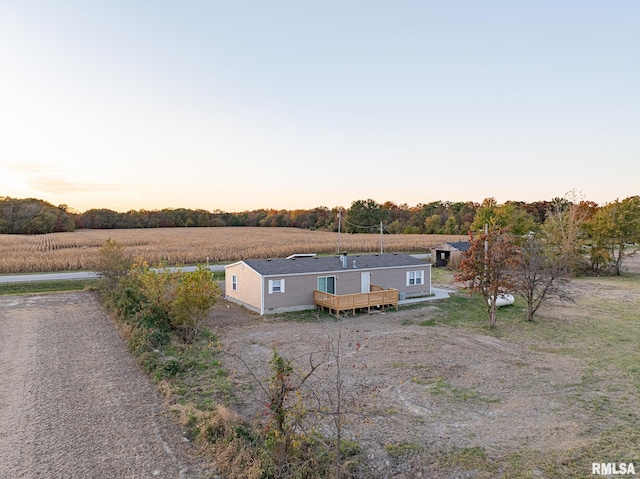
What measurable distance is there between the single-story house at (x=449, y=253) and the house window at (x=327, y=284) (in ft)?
56.0

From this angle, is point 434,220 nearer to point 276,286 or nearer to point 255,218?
point 255,218

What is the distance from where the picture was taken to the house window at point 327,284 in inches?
811

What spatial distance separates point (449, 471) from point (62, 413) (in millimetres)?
8026

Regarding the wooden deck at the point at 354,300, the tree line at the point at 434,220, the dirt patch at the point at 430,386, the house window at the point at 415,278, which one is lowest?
the dirt patch at the point at 430,386

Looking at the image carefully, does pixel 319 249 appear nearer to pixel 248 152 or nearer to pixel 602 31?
pixel 248 152

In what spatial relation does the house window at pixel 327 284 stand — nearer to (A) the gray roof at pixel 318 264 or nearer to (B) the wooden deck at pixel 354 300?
(A) the gray roof at pixel 318 264

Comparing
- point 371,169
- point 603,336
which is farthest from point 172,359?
point 371,169

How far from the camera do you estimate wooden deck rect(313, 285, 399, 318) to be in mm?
19130

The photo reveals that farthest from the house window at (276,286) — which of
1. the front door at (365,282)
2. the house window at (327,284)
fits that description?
the front door at (365,282)

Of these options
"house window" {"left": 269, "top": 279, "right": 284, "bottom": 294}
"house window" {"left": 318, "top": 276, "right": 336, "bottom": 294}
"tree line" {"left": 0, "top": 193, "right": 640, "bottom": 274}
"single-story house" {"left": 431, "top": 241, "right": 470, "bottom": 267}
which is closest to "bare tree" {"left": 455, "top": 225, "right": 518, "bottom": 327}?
"house window" {"left": 318, "top": 276, "right": 336, "bottom": 294}

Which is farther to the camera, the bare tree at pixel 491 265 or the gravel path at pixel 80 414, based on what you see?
the bare tree at pixel 491 265

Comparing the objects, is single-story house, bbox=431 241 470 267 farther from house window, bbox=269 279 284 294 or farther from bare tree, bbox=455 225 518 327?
house window, bbox=269 279 284 294

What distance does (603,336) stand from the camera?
15055 millimetres

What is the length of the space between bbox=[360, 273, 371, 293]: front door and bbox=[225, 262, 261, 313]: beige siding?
5.87 metres
